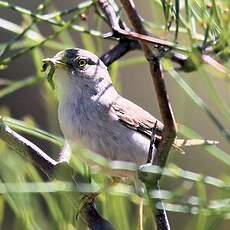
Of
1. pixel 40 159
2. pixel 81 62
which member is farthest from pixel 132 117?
pixel 40 159

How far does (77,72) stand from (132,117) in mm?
298

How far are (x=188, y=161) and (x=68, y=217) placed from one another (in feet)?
10.5

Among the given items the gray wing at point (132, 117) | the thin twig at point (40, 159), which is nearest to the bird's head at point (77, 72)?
the gray wing at point (132, 117)

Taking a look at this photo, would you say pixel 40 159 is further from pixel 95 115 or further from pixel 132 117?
pixel 132 117

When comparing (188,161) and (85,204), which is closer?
(85,204)

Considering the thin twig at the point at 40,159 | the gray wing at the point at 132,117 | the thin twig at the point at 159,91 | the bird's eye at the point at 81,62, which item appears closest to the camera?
the thin twig at the point at 159,91

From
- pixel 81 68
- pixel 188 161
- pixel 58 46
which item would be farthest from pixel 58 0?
pixel 58 46

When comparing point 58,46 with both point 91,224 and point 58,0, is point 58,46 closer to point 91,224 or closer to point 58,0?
point 91,224

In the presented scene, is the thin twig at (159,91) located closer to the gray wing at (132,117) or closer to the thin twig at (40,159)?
the thin twig at (40,159)

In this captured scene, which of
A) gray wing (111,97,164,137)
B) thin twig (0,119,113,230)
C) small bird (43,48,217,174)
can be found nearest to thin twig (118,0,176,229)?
thin twig (0,119,113,230)

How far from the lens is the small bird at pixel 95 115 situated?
229 centimetres

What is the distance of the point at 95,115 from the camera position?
241cm

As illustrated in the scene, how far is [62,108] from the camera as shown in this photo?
2463 millimetres

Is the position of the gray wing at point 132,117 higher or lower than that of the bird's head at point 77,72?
lower
